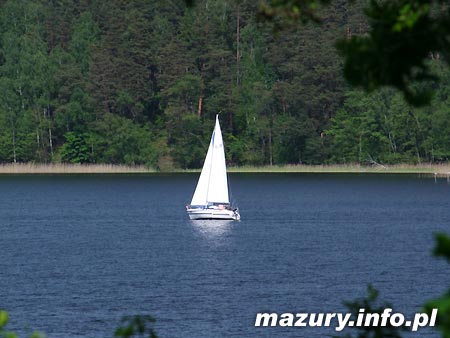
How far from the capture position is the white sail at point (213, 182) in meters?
69.4

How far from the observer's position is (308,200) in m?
95.9

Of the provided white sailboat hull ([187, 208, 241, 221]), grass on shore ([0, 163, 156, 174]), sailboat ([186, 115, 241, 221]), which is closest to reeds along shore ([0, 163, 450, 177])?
grass on shore ([0, 163, 156, 174])

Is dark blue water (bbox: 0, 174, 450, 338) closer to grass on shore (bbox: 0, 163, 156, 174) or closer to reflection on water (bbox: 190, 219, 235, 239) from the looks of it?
reflection on water (bbox: 190, 219, 235, 239)

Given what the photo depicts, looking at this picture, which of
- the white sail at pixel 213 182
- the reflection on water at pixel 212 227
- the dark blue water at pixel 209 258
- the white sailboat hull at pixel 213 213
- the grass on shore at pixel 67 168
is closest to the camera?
the dark blue water at pixel 209 258

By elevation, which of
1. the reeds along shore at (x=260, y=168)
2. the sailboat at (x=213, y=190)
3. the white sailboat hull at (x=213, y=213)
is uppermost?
the sailboat at (x=213, y=190)

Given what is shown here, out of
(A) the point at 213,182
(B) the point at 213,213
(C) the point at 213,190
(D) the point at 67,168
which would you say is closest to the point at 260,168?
(D) the point at 67,168

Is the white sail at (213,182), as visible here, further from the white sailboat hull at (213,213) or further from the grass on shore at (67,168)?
the grass on shore at (67,168)

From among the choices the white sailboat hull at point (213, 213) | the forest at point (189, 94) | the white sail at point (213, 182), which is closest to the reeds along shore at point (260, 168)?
the forest at point (189, 94)

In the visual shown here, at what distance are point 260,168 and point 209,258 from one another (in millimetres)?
85613

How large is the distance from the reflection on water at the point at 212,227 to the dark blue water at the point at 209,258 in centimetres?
9

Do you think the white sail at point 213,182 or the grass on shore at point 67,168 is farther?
the grass on shore at point 67,168

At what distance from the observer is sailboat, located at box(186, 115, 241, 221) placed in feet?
228

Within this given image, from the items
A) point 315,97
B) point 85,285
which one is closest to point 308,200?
point 315,97

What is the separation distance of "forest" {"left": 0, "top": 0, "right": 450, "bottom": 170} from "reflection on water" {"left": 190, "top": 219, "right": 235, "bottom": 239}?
5620cm
